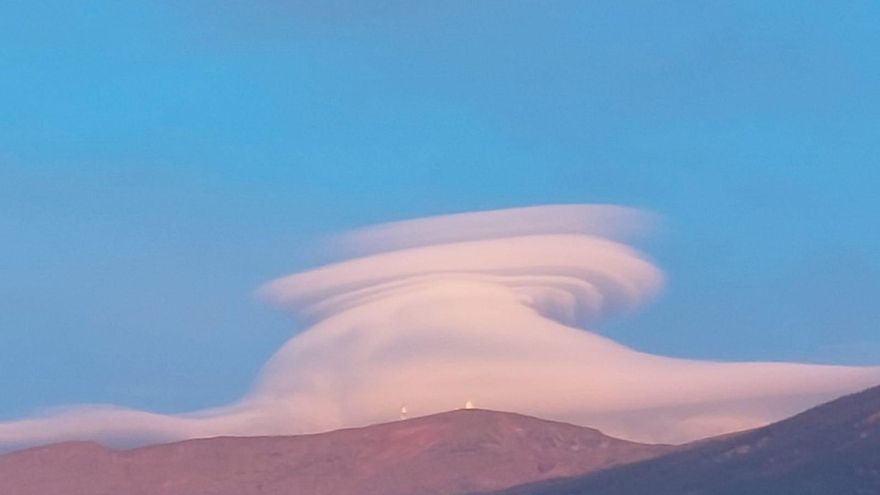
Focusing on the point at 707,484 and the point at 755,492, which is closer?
the point at 755,492

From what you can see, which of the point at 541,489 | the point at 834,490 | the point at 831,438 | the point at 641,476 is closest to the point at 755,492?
the point at 834,490

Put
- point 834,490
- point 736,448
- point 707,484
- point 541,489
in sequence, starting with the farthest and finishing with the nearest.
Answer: point 541,489
point 736,448
point 707,484
point 834,490

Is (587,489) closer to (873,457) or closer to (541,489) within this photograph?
(541,489)

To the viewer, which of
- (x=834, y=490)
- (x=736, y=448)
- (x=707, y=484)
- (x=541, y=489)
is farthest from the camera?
(x=541, y=489)

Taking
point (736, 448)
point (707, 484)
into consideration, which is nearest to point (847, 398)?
point (736, 448)

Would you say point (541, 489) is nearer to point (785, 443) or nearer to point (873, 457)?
point (785, 443)

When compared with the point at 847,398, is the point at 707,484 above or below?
below
